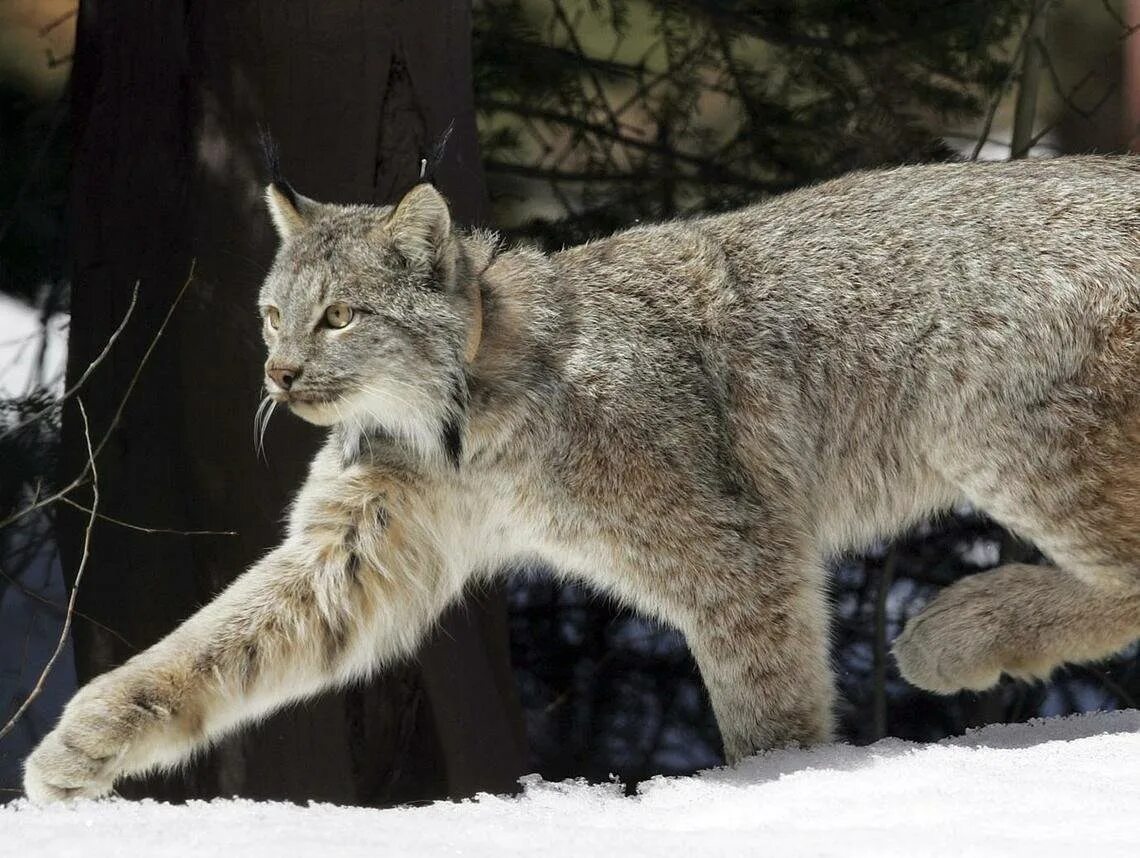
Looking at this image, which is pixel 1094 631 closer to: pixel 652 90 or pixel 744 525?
pixel 744 525

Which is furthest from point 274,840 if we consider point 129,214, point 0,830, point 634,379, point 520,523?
point 129,214

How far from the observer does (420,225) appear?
3715 millimetres

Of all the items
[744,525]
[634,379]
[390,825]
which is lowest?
[390,825]

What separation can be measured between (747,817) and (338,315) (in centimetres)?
144

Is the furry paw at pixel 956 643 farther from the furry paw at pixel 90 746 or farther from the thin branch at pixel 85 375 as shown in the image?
the thin branch at pixel 85 375

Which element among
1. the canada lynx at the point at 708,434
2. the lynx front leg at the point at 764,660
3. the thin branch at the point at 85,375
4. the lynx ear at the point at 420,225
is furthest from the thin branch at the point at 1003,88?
the thin branch at the point at 85,375

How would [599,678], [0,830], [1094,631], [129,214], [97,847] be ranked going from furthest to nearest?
1. [599,678]
2. [129,214]
3. [1094,631]
4. [0,830]
5. [97,847]

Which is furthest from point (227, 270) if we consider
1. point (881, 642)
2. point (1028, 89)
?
point (1028, 89)

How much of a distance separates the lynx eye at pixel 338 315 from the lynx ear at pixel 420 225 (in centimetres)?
19

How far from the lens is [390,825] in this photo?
3.07 meters

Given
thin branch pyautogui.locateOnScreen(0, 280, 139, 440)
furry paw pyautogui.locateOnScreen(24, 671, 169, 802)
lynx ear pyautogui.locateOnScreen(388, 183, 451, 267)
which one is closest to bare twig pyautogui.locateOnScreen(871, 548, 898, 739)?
lynx ear pyautogui.locateOnScreen(388, 183, 451, 267)

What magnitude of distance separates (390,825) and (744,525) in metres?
1.22

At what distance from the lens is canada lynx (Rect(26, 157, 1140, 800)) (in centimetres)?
374

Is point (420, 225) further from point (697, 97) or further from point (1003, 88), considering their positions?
point (1003, 88)
